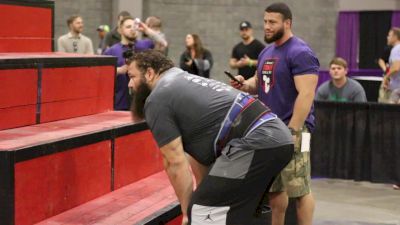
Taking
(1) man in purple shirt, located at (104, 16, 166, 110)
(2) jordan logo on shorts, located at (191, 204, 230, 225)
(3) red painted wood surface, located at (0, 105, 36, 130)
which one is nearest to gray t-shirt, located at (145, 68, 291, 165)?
(2) jordan logo on shorts, located at (191, 204, 230, 225)

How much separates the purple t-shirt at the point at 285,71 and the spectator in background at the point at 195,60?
199 inches

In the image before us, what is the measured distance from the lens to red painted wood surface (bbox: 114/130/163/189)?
4.82 m

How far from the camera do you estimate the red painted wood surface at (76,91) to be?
472 centimetres

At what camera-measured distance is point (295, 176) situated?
4.50m

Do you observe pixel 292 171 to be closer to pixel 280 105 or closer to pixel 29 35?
pixel 280 105

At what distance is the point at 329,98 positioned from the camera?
8.16m

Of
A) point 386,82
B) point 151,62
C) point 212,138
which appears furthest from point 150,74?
point 386,82

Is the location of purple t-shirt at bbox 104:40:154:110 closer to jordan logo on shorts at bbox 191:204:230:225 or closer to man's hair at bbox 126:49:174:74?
man's hair at bbox 126:49:174:74

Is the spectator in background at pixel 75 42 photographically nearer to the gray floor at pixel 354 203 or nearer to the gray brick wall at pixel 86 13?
the gray floor at pixel 354 203

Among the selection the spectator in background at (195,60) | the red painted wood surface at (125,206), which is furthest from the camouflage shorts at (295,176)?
the spectator in background at (195,60)

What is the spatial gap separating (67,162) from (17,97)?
579mm

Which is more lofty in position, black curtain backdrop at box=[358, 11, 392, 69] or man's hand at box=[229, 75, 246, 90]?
black curtain backdrop at box=[358, 11, 392, 69]

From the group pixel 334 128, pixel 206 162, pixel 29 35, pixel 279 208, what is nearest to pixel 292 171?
pixel 279 208

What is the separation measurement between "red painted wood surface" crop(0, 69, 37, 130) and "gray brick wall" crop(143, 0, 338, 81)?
9643 mm
